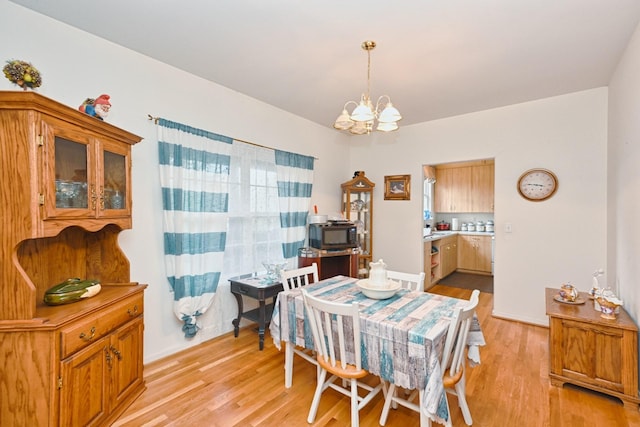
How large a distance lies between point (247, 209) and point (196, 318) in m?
1.23

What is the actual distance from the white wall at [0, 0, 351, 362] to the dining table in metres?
1.19

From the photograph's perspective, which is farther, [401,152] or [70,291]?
[401,152]

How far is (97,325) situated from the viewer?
65.1 inches

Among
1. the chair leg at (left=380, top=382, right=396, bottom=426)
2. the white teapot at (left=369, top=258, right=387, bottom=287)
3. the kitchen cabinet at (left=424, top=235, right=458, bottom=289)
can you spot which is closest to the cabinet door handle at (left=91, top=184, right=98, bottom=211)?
the white teapot at (left=369, top=258, right=387, bottom=287)

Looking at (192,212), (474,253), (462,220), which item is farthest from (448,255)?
(192,212)

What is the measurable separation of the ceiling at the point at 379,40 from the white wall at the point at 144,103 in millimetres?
127

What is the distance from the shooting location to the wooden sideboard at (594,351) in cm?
195

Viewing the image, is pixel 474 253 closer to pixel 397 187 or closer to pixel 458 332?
pixel 397 187

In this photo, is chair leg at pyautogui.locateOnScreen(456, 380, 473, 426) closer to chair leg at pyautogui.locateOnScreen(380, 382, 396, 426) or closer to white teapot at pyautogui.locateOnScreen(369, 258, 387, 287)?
chair leg at pyautogui.locateOnScreen(380, 382, 396, 426)

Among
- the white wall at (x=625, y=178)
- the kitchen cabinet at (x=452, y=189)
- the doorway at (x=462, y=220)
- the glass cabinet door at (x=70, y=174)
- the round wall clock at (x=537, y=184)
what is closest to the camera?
the glass cabinet door at (x=70, y=174)

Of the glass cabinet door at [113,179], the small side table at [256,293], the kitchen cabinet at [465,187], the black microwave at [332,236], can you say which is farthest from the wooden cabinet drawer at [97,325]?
the kitchen cabinet at [465,187]

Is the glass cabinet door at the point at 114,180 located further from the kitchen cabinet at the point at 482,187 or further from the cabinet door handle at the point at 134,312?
the kitchen cabinet at the point at 482,187

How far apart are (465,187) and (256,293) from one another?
16.8 feet

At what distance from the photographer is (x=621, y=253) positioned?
8.09ft
